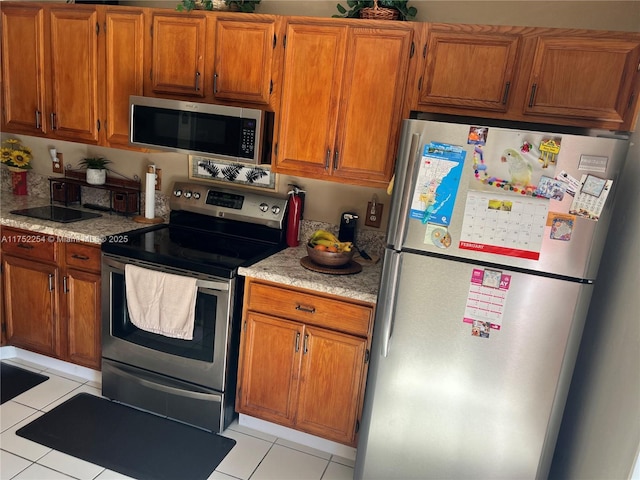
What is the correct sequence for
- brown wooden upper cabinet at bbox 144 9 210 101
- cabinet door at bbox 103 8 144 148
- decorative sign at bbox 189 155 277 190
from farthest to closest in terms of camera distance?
decorative sign at bbox 189 155 277 190 < cabinet door at bbox 103 8 144 148 < brown wooden upper cabinet at bbox 144 9 210 101

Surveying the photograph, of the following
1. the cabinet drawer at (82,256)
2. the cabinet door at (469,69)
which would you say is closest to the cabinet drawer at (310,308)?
the cabinet drawer at (82,256)

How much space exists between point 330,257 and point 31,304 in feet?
5.99

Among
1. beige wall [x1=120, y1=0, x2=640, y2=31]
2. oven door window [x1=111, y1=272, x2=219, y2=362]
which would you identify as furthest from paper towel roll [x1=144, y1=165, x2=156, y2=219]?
beige wall [x1=120, y1=0, x2=640, y2=31]

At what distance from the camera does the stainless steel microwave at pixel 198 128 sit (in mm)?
2332

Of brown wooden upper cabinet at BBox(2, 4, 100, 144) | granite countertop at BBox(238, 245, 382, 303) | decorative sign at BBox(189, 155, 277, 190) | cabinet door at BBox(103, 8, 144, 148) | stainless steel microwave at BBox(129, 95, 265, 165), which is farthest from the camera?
decorative sign at BBox(189, 155, 277, 190)

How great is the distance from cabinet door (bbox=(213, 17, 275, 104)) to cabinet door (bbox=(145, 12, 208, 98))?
0.09 metres

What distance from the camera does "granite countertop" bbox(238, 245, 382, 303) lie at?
6.95 ft

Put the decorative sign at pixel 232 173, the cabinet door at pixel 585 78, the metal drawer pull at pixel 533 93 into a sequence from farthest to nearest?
the decorative sign at pixel 232 173 → the metal drawer pull at pixel 533 93 → the cabinet door at pixel 585 78

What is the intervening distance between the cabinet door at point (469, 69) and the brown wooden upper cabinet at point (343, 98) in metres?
0.12

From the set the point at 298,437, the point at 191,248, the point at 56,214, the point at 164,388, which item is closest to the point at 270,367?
the point at 298,437

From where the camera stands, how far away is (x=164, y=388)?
2.46 metres

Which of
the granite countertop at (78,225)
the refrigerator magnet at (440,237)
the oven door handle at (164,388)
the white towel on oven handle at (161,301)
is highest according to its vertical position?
the refrigerator magnet at (440,237)

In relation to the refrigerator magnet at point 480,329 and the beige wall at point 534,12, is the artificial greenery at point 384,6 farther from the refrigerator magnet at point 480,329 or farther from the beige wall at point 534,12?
the refrigerator magnet at point 480,329

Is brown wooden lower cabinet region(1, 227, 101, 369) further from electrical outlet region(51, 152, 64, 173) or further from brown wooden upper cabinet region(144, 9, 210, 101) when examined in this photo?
brown wooden upper cabinet region(144, 9, 210, 101)
